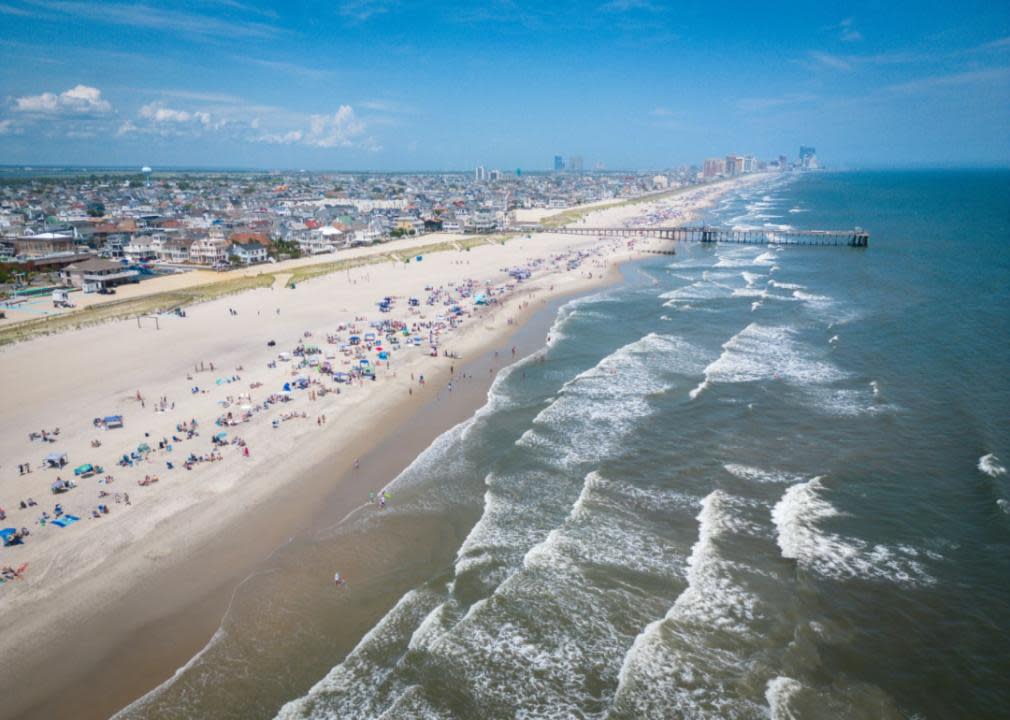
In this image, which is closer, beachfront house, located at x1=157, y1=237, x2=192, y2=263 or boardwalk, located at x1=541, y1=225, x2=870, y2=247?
beachfront house, located at x1=157, y1=237, x2=192, y2=263

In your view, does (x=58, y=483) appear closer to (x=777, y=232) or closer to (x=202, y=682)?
(x=202, y=682)

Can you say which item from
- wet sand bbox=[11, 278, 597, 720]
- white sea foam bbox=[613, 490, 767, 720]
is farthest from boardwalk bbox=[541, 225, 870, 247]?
white sea foam bbox=[613, 490, 767, 720]

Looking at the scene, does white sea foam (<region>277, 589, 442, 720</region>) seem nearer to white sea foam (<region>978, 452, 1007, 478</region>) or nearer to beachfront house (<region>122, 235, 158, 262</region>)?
white sea foam (<region>978, 452, 1007, 478</region>)

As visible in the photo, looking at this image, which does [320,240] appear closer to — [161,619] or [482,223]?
[482,223]

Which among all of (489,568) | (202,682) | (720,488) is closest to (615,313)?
(720,488)

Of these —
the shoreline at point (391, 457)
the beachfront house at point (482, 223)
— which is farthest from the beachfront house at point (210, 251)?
the shoreline at point (391, 457)

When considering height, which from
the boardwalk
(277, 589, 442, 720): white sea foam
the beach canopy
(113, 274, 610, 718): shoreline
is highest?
the boardwalk

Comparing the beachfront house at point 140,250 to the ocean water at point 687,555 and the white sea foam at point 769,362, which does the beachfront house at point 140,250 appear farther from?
the white sea foam at point 769,362
